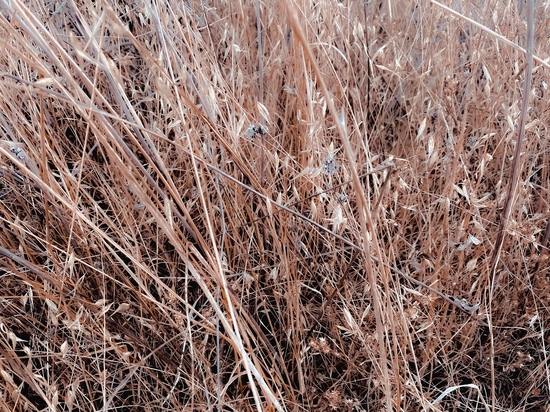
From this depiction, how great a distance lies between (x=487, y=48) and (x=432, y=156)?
0.45 meters

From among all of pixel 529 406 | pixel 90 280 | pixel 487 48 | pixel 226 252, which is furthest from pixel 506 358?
pixel 90 280

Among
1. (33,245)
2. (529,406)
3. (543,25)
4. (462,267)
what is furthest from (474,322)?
(33,245)

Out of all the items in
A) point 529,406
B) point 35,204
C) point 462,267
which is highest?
point 35,204

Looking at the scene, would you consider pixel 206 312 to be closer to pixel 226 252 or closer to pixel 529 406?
pixel 226 252

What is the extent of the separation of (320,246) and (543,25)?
2.16 ft

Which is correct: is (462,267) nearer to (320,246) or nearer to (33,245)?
(320,246)

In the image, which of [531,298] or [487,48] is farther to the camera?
[487,48]

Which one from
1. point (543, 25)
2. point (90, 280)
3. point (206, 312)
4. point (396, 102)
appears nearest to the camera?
point (206, 312)

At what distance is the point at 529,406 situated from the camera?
0.84 metres

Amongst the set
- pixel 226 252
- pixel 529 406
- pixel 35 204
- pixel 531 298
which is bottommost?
pixel 529 406

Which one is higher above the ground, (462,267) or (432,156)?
(432,156)

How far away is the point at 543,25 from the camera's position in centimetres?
100

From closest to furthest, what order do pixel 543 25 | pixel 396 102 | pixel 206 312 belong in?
1. pixel 206 312
2. pixel 543 25
3. pixel 396 102

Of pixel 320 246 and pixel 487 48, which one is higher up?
pixel 487 48
